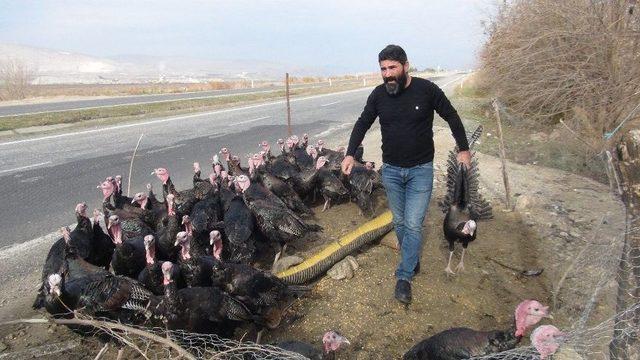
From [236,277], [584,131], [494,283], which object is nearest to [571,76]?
[584,131]

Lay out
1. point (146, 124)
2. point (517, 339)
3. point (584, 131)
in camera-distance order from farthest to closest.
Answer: point (146, 124) < point (584, 131) < point (517, 339)

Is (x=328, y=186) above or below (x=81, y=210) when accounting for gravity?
below

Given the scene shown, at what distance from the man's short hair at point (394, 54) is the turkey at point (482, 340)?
214 cm

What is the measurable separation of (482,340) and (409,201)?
1.44m

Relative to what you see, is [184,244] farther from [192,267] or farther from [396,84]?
[396,84]

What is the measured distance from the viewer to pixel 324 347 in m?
3.06

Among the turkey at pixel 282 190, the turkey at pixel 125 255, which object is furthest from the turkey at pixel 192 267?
the turkey at pixel 282 190

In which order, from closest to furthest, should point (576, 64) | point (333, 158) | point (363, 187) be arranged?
point (363, 187), point (333, 158), point (576, 64)

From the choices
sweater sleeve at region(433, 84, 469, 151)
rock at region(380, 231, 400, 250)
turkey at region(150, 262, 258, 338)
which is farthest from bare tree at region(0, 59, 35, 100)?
sweater sleeve at region(433, 84, 469, 151)

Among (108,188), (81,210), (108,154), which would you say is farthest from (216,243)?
(108,154)

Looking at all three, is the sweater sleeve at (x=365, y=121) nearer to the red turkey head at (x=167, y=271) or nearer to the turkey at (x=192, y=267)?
the turkey at (x=192, y=267)

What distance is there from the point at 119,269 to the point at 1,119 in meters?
15.7

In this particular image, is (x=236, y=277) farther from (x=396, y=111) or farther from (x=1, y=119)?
(x=1, y=119)

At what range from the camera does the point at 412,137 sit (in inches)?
154
